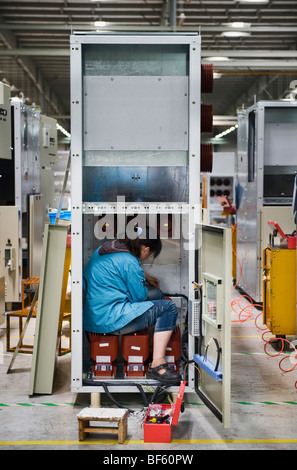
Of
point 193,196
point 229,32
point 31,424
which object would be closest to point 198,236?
point 193,196

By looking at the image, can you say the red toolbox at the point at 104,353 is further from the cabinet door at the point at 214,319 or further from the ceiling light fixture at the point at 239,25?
the ceiling light fixture at the point at 239,25

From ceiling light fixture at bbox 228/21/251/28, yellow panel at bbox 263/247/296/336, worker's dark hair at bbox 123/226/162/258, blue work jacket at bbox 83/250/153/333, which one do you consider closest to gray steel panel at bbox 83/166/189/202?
worker's dark hair at bbox 123/226/162/258

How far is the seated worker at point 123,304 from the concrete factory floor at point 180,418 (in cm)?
55

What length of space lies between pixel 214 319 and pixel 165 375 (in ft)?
2.42

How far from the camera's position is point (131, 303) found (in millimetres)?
4977

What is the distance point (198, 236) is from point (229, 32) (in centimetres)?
791

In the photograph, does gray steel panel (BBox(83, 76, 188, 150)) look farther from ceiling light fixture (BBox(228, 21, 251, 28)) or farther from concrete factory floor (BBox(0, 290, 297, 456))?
ceiling light fixture (BBox(228, 21, 251, 28))

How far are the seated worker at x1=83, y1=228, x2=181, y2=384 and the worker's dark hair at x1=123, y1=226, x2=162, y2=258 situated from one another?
114 millimetres

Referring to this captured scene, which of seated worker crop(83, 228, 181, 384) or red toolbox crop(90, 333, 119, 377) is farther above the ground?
seated worker crop(83, 228, 181, 384)

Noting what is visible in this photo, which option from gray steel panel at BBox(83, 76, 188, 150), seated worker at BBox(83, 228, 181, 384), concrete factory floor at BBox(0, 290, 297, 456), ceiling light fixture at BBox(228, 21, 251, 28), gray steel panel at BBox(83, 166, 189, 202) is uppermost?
ceiling light fixture at BBox(228, 21, 251, 28)

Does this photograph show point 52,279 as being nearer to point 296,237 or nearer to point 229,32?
point 296,237

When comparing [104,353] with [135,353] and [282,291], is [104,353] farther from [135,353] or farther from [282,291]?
[282,291]

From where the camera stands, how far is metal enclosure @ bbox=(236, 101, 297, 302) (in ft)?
27.2

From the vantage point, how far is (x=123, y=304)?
193 inches
